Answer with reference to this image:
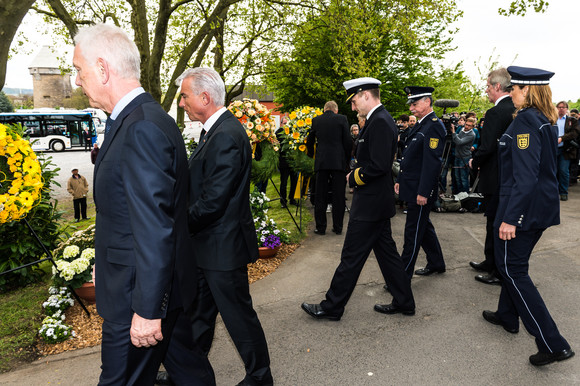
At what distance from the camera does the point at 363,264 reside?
12.2 feet

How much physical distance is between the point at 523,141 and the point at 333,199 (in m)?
4.53

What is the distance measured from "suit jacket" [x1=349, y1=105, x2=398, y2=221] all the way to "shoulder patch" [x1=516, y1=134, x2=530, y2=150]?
98 centimetres

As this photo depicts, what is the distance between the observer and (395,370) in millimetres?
3086

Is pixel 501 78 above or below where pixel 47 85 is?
below

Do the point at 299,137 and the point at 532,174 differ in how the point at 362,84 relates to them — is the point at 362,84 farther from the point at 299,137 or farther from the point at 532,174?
the point at 299,137

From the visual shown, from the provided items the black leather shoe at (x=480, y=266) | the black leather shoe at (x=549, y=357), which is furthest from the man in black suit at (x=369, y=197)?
the black leather shoe at (x=480, y=266)

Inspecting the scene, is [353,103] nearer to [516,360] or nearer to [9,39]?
[516,360]

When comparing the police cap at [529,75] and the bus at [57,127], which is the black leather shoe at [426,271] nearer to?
the police cap at [529,75]

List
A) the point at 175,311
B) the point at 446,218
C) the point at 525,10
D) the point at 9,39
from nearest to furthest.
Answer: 1. the point at 175,311
2. the point at 9,39
3. the point at 446,218
4. the point at 525,10

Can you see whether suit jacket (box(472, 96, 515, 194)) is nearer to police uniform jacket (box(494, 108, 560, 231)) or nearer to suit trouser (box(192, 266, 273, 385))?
police uniform jacket (box(494, 108, 560, 231))

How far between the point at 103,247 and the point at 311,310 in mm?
2519

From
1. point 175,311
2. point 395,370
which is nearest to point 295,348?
point 395,370

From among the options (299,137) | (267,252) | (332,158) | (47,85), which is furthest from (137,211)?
(47,85)

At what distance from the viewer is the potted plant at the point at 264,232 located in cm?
573
